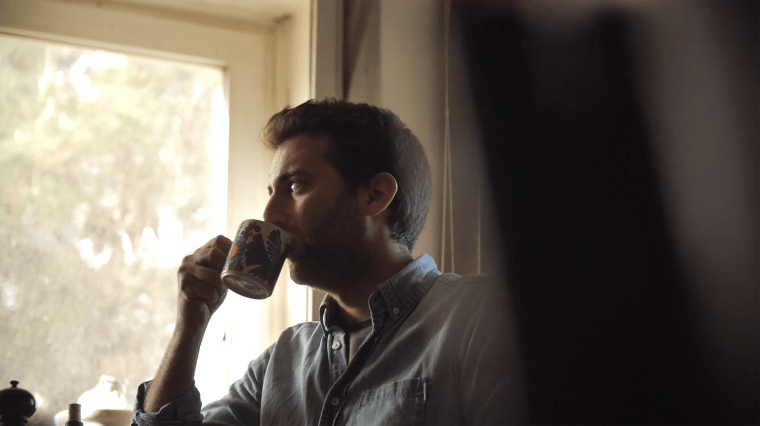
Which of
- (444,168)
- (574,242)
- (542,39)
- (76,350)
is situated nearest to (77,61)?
(76,350)

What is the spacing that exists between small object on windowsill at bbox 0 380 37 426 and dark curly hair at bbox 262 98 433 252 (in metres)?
0.66

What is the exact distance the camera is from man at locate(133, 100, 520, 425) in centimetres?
113

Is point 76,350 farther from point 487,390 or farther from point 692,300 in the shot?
point 692,300

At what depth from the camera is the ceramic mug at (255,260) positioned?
1.14 metres

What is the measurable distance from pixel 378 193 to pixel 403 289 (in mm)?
216

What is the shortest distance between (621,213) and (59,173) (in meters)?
1.47

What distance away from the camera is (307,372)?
1343mm

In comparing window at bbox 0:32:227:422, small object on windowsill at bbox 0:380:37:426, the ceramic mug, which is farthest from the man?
window at bbox 0:32:227:422

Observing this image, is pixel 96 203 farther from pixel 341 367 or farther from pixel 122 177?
pixel 341 367

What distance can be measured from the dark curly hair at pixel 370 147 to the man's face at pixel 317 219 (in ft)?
0.12

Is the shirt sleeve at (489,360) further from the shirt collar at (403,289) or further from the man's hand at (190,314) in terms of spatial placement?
the man's hand at (190,314)

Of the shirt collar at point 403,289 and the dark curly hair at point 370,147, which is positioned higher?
the dark curly hair at point 370,147

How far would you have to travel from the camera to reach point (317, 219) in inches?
52.4

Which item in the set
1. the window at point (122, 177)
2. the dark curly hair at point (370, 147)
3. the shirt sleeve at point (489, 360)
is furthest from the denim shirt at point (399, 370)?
the window at point (122, 177)
